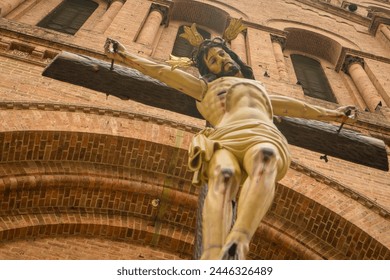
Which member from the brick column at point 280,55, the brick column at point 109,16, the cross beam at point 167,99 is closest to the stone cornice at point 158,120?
the cross beam at point 167,99

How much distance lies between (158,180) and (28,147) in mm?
1730

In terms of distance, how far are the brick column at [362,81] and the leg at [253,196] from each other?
8532mm

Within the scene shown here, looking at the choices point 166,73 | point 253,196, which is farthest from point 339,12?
point 253,196

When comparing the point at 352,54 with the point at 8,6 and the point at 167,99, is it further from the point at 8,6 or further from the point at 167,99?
the point at 167,99

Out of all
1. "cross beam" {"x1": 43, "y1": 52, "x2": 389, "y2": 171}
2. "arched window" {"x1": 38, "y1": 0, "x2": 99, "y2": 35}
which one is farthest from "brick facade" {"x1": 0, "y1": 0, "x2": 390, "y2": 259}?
"arched window" {"x1": 38, "y1": 0, "x2": 99, "y2": 35}

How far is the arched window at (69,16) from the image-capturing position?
36.5 ft

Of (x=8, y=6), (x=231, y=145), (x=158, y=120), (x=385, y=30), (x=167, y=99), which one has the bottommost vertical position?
(x=385, y=30)

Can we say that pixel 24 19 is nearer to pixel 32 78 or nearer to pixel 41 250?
pixel 32 78

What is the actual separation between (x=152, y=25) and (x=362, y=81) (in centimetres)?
541

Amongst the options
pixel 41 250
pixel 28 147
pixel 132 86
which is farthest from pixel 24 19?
pixel 132 86

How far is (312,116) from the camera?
12.9 ft

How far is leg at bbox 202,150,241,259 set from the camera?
8.31ft

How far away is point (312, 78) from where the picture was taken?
13.1 meters

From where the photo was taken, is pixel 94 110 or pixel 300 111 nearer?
pixel 300 111
